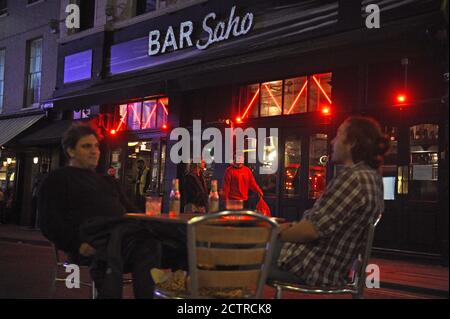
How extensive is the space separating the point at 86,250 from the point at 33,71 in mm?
15275

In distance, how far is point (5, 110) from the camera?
18.0 meters

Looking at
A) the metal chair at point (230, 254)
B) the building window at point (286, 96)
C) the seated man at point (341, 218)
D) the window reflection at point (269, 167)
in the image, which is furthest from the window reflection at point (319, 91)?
the metal chair at point (230, 254)

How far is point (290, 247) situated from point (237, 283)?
2.34ft

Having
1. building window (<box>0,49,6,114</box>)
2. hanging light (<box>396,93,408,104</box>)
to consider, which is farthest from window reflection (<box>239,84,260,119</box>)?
building window (<box>0,49,6,114</box>)

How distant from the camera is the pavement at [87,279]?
240 inches

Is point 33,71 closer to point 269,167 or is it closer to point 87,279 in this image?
point 269,167

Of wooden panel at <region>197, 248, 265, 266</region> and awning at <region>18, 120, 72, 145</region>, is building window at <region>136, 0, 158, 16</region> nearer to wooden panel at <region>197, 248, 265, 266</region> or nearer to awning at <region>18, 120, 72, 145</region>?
awning at <region>18, 120, 72, 145</region>

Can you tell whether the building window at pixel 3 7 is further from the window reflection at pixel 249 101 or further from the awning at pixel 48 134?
Answer: the window reflection at pixel 249 101

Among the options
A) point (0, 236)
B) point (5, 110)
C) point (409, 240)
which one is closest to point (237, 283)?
point (409, 240)

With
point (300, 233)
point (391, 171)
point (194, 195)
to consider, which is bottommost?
point (300, 233)

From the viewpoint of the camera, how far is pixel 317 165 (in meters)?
10.6

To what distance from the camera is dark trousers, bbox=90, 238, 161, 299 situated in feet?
10.9

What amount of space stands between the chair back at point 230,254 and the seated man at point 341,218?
0.28m

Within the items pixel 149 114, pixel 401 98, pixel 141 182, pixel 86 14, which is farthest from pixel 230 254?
pixel 86 14
